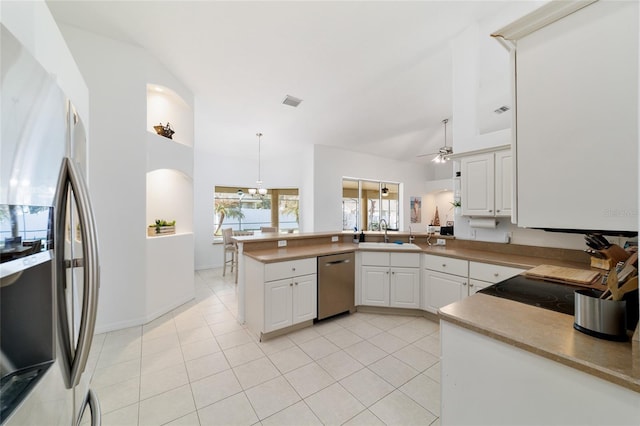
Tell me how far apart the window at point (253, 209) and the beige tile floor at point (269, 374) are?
3.60 metres

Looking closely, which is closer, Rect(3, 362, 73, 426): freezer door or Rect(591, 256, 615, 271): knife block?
Rect(3, 362, 73, 426): freezer door

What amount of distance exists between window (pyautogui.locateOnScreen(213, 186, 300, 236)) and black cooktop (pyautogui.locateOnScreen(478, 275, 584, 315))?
18.0 ft

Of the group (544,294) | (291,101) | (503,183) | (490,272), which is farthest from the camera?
(291,101)

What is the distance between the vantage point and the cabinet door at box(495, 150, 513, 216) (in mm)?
2701

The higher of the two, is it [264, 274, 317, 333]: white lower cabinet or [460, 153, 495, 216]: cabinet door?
[460, 153, 495, 216]: cabinet door

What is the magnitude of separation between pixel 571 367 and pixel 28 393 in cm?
159

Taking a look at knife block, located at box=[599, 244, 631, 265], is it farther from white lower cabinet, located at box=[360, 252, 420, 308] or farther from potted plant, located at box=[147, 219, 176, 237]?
potted plant, located at box=[147, 219, 176, 237]

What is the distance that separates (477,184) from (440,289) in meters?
1.35

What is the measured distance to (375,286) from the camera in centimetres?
326

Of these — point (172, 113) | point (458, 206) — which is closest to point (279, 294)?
point (458, 206)

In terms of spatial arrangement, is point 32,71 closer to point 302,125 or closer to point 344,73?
point 344,73

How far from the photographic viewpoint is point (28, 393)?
1.86 ft

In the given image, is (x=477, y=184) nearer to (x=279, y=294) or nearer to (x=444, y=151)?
(x=444, y=151)

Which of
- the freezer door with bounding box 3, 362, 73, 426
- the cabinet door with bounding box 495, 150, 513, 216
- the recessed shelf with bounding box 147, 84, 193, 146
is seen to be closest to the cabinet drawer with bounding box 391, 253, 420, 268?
the cabinet door with bounding box 495, 150, 513, 216
